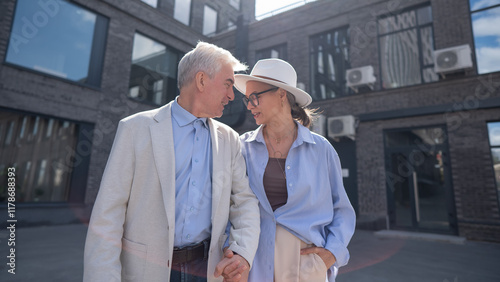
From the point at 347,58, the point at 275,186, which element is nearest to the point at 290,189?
the point at 275,186

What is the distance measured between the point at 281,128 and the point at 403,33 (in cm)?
1040

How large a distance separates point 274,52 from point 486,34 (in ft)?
26.2

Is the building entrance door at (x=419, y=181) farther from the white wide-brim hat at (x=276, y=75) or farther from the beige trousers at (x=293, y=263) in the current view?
the beige trousers at (x=293, y=263)

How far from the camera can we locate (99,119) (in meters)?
10.7

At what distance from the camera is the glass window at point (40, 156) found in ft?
28.6

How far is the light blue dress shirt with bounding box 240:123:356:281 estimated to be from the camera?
6.03 ft

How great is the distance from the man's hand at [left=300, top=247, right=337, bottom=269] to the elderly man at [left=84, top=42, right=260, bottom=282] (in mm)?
363

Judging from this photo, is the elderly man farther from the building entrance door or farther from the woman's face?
the building entrance door

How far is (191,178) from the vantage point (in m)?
1.68

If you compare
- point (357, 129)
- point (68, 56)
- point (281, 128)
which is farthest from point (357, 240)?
point (68, 56)

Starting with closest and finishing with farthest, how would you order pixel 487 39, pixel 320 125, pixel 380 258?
pixel 380 258 < pixel 487 39 < pixel 320 125

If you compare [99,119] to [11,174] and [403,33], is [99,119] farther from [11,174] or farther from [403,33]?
[403,33]

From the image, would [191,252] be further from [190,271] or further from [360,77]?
[360,77]

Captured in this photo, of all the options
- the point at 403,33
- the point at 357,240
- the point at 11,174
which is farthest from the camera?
the point at 403,33
